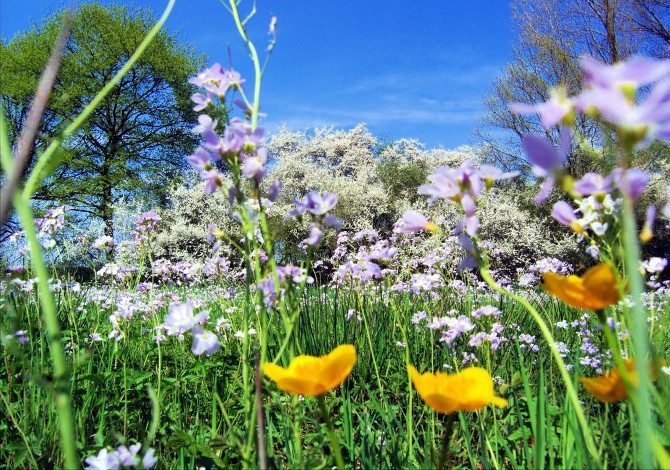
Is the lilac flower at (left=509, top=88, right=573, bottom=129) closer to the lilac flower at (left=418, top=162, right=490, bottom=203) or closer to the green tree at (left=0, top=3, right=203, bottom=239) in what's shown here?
the lilac flower at (left=418, top=162, right=490, bottom=203)

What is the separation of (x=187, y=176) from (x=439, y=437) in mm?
19607

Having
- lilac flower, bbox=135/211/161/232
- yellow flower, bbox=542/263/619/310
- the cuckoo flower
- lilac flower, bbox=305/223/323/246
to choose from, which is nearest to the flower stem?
lilac flower, bbox=305/223/323/246

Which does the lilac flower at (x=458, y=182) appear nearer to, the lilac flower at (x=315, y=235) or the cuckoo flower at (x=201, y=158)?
the lilac flower at (x=315, y=235)

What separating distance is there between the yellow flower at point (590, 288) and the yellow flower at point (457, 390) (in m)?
0.20

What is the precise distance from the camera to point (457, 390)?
97 centimetres

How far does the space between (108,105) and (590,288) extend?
22733mm

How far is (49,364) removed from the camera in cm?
293

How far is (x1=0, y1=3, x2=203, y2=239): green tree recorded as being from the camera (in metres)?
20.6

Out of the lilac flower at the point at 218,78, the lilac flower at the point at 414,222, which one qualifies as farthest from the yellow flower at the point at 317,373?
the lilac flower at the point at 218,78

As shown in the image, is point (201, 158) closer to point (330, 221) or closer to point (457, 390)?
point (330, 221)

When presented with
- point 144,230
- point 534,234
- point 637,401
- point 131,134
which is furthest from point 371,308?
point 131,134

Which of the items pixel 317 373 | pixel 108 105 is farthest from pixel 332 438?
pixel 108 105

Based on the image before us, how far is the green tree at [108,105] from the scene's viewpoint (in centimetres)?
2061

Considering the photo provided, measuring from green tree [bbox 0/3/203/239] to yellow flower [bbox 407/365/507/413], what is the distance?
2090cm
